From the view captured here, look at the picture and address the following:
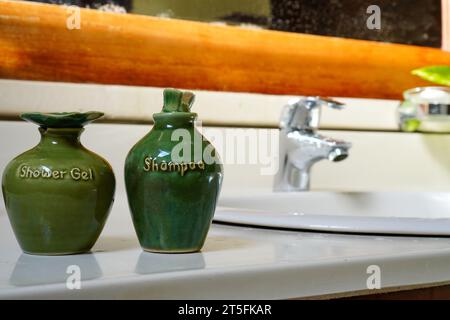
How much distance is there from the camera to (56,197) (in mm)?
444

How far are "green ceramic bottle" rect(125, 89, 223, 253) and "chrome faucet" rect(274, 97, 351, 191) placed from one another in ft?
1.43

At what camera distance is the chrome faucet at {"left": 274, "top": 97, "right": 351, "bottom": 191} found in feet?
2.94

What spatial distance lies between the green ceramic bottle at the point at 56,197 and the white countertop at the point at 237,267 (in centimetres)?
2


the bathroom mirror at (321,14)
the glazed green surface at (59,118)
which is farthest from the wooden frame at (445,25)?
the glazed green surface at (59,118)

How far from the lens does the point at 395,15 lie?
1.19 metres

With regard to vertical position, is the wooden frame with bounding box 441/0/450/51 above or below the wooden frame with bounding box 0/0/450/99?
above

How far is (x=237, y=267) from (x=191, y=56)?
1.95 ft

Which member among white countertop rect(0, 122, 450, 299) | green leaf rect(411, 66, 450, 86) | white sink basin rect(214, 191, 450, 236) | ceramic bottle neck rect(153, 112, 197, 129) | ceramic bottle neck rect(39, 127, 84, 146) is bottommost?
white sink basin rect(214, 191, 450, 236)

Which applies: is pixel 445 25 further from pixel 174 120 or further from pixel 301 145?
pixel 174 120

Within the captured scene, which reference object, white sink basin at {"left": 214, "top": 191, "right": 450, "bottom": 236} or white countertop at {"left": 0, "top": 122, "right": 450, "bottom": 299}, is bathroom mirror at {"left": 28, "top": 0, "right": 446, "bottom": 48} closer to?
white sink basin at {"left": 214, "top": 191, "right": 450, "bottom": 236}

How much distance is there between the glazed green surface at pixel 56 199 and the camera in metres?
0.44

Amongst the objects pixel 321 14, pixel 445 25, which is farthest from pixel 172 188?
pixel 445 25

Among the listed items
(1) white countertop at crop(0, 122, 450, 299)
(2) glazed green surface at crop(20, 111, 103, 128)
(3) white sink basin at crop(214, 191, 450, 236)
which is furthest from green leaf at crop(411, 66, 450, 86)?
(2) glazed green surface at crop(20, 111, 103, 128)

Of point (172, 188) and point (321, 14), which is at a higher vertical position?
point (321, 14)
